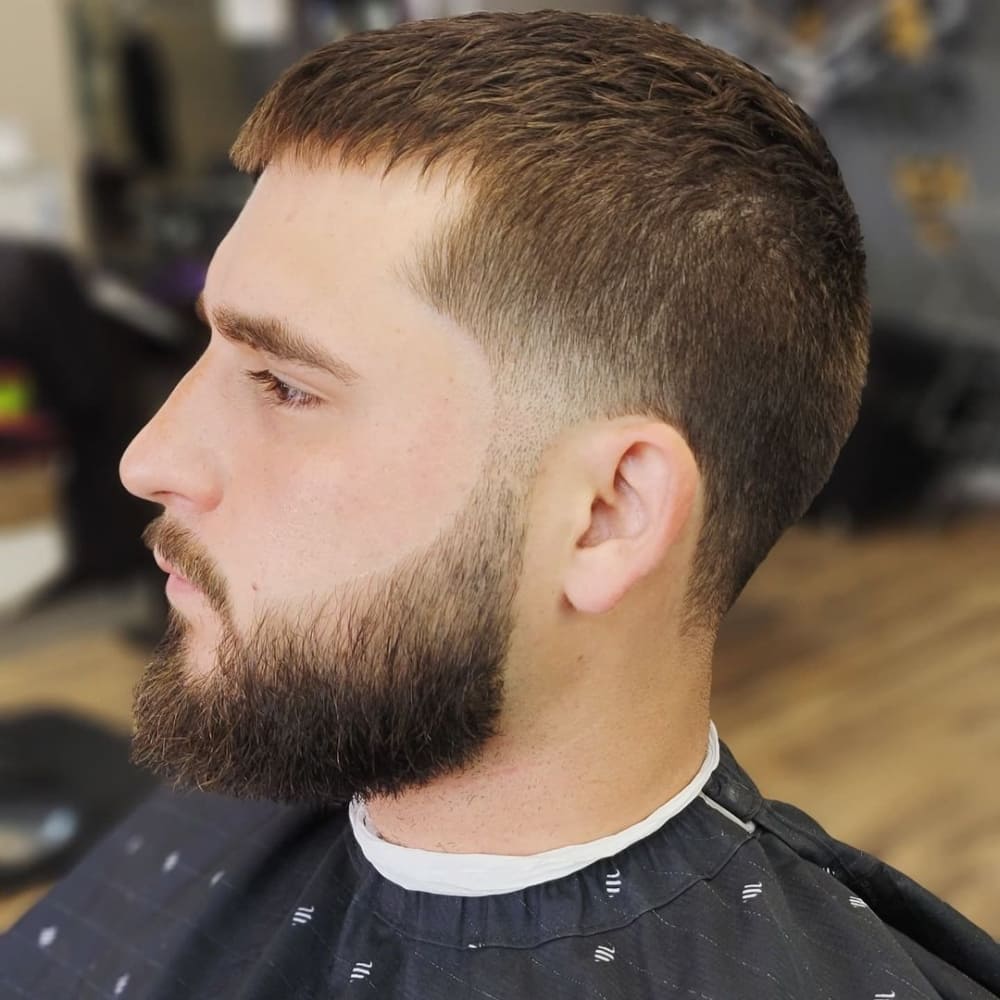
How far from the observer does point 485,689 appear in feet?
2.53

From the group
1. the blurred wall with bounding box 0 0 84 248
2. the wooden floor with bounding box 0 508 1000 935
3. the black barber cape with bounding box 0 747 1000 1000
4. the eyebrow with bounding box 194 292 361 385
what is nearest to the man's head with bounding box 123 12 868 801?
the eyebrow with bounding box 194 292 361 385

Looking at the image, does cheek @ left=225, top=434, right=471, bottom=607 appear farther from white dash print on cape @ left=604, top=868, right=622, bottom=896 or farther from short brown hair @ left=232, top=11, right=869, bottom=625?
white dash print on cape @ left=604, top=868, right=622, bottom=896

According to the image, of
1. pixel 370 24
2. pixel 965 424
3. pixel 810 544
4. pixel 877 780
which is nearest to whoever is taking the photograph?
pixel 877 780

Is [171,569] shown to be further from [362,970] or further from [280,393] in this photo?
[362,970]

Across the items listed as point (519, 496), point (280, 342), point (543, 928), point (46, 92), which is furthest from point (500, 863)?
point (46, 92)

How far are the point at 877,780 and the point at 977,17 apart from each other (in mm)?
2648

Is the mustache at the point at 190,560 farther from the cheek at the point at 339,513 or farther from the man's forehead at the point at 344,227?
the man's forehead at the point at 344,227

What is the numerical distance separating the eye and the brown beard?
0.11 metres

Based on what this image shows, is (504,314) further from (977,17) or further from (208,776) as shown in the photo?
(977,17)

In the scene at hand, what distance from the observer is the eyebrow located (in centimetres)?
75

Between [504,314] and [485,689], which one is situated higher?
[504,314]

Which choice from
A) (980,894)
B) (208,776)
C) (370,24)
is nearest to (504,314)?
(208,776)

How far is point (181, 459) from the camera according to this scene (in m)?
→ 0.79

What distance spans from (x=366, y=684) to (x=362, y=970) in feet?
0.59
